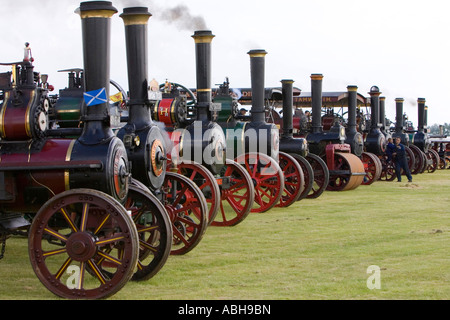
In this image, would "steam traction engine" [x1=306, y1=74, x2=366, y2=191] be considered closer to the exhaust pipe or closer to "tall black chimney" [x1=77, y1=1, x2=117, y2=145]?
the exhaust pipe

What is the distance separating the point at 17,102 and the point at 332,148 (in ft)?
22.3

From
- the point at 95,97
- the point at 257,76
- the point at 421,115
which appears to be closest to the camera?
the point at 95,97

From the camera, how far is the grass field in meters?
3.77

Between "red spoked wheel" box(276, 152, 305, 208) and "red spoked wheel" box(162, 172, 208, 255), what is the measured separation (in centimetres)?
278

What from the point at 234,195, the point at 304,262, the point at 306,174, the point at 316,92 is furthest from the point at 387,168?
the point at 304,262

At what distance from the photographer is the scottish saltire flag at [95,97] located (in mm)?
3957

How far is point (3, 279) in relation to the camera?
4.19 metres

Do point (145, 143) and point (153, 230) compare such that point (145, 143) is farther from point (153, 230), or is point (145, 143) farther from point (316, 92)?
point (316, 92)

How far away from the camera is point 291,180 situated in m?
8.74

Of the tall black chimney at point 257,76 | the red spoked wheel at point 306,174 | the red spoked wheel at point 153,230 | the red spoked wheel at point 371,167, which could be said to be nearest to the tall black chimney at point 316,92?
the red spoked wheel at point 306,174

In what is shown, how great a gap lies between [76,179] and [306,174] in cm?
528

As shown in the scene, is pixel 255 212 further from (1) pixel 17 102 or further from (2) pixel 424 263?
(1) pixel 17 102

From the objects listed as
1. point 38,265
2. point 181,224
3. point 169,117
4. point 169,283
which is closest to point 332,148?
point 169,117

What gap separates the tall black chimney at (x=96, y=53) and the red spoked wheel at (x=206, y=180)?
1795mm
